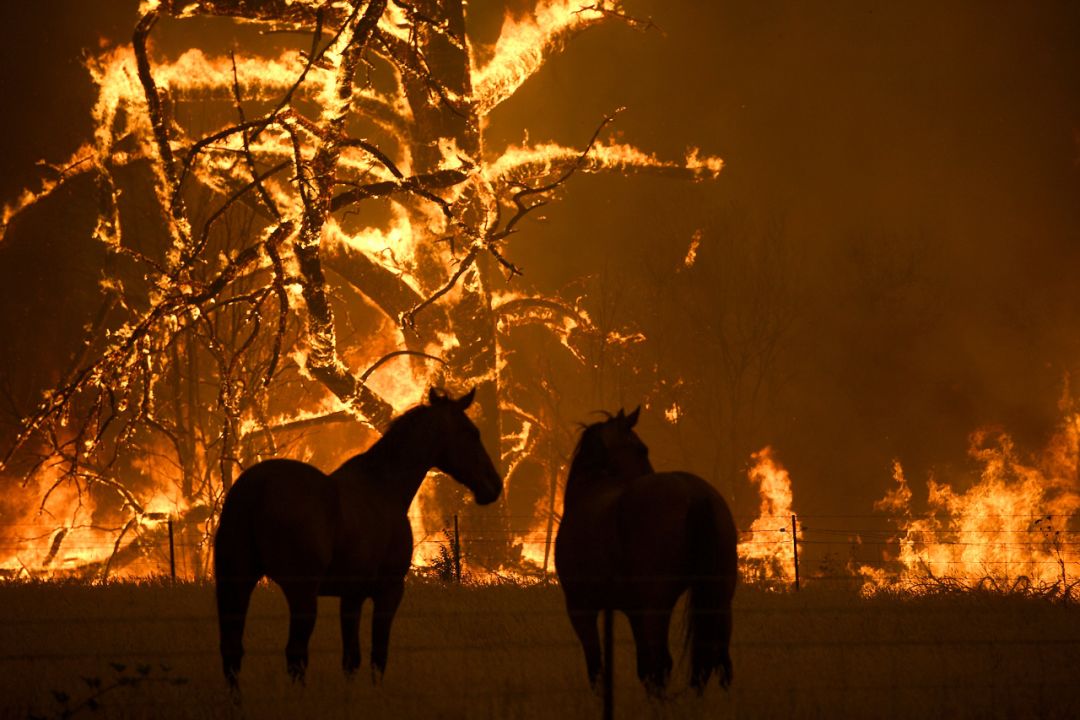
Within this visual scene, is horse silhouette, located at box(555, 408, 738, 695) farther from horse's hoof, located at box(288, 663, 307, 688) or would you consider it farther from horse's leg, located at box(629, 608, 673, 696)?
horse's hoof, located at box(288, 663, 307, 688)

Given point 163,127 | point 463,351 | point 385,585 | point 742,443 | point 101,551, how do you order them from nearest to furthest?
1. point 385,585
2. point 163,127
3. point 463,351
4. point 101,551
5. point 742,443

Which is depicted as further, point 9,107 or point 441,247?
point 9,107

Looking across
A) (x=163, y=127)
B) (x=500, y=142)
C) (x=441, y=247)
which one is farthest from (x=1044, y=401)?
(x=163, y=127)

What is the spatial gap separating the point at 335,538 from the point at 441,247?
18700 mm

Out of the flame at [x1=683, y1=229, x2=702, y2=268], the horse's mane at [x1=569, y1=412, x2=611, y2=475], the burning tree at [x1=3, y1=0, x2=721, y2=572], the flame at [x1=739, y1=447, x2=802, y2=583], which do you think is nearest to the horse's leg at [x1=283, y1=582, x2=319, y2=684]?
the horse's mane at [x1=569, y1=412, x2=611, y2=475]

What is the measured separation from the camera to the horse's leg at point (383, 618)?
905 centimetres

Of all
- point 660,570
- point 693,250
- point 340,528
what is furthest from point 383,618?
point 693,250

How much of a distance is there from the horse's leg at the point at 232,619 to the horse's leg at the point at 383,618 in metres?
1.06

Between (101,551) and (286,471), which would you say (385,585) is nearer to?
(286,471)

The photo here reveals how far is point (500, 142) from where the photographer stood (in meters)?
42.0

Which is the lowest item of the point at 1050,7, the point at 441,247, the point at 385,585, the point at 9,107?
the point at 385,585

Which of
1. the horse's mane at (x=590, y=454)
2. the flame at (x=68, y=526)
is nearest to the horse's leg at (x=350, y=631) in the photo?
the horse's mane at (x=590, y=454)

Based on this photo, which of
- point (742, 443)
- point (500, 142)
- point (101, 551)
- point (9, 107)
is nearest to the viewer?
point (101, 551)

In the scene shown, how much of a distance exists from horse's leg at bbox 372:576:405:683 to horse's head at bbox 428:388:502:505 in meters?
0.99
